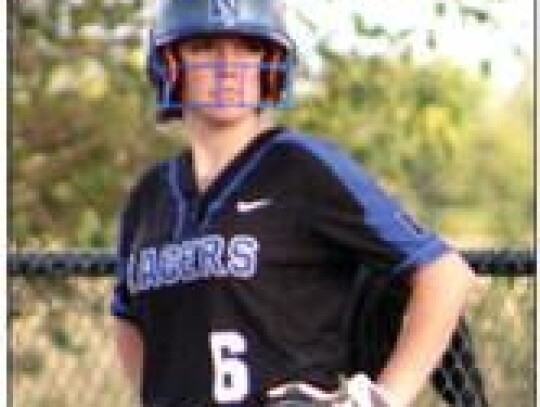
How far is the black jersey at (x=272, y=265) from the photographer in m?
3.24

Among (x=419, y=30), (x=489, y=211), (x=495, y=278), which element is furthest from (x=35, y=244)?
(x=489, y=211)

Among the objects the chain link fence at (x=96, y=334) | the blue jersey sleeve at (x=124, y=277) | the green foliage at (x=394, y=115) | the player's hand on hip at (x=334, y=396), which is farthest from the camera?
the green foliage at (x=394, y=115)

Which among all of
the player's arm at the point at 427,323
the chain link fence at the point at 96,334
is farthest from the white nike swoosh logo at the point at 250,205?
the chain link fence at the point at 96,334

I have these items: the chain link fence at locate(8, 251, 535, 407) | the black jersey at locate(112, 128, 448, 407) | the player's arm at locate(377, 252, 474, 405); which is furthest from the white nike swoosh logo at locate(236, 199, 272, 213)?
the chain link fence at locate(8, 251, 535, 407)

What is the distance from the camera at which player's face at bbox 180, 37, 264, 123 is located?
10.7 feet

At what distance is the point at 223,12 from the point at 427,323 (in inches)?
23.4

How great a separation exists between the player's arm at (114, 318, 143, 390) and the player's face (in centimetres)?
49

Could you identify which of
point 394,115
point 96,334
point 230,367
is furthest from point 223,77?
point 394,115

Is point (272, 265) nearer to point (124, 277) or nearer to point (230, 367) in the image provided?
point (230, 367)

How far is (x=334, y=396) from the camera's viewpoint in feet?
10.6

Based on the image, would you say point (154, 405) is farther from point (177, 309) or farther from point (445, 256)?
point (445, 256)

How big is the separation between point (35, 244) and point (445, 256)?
409 centimetres

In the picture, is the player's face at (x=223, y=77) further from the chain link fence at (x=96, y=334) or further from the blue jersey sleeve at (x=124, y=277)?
the chain link fence at (x=96, y=334)

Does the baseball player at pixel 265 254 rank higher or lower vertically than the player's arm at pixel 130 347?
higher
